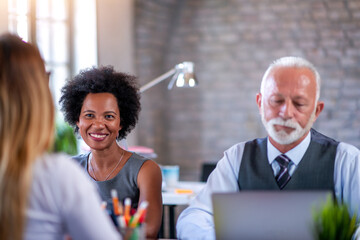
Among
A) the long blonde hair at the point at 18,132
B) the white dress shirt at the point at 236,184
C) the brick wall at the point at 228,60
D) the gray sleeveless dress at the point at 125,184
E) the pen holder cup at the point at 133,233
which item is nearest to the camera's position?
the long blonde hair at the point at 18,132

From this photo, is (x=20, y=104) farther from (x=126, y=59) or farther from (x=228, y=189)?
(x=126, y=59)

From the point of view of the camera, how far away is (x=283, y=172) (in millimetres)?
2047

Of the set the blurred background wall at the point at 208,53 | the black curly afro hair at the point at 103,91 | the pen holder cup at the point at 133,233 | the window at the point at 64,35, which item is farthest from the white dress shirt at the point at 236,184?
the blurred background wall at the point at 208,53

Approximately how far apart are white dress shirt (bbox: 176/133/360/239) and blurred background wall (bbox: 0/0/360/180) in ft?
11.4

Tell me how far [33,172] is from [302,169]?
1065 millimetres

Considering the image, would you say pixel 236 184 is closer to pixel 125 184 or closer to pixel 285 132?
pixel 285 132

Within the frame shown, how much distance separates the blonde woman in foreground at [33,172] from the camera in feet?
3.96

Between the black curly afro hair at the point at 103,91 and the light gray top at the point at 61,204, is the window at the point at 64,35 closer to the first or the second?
the black curly afro hair at the point at 103,91

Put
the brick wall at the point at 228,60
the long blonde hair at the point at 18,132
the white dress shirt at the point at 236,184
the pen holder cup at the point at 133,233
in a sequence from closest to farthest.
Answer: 1. the long blonde hair at the point at 18,132
2. the pen holder cup at the point at 133,233
3. the white dress shirt at the point at 236,184
4. the brick wall at the point at 228,60

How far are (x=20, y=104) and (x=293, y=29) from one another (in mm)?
5032

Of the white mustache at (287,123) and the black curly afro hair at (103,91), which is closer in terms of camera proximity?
the white mustache at (287,123)

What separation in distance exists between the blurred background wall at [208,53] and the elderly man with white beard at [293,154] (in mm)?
3523

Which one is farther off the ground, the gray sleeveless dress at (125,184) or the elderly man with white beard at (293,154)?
the elderly man with white beard at (293,154)

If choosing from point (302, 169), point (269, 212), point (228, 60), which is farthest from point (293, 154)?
point (228, 60)
